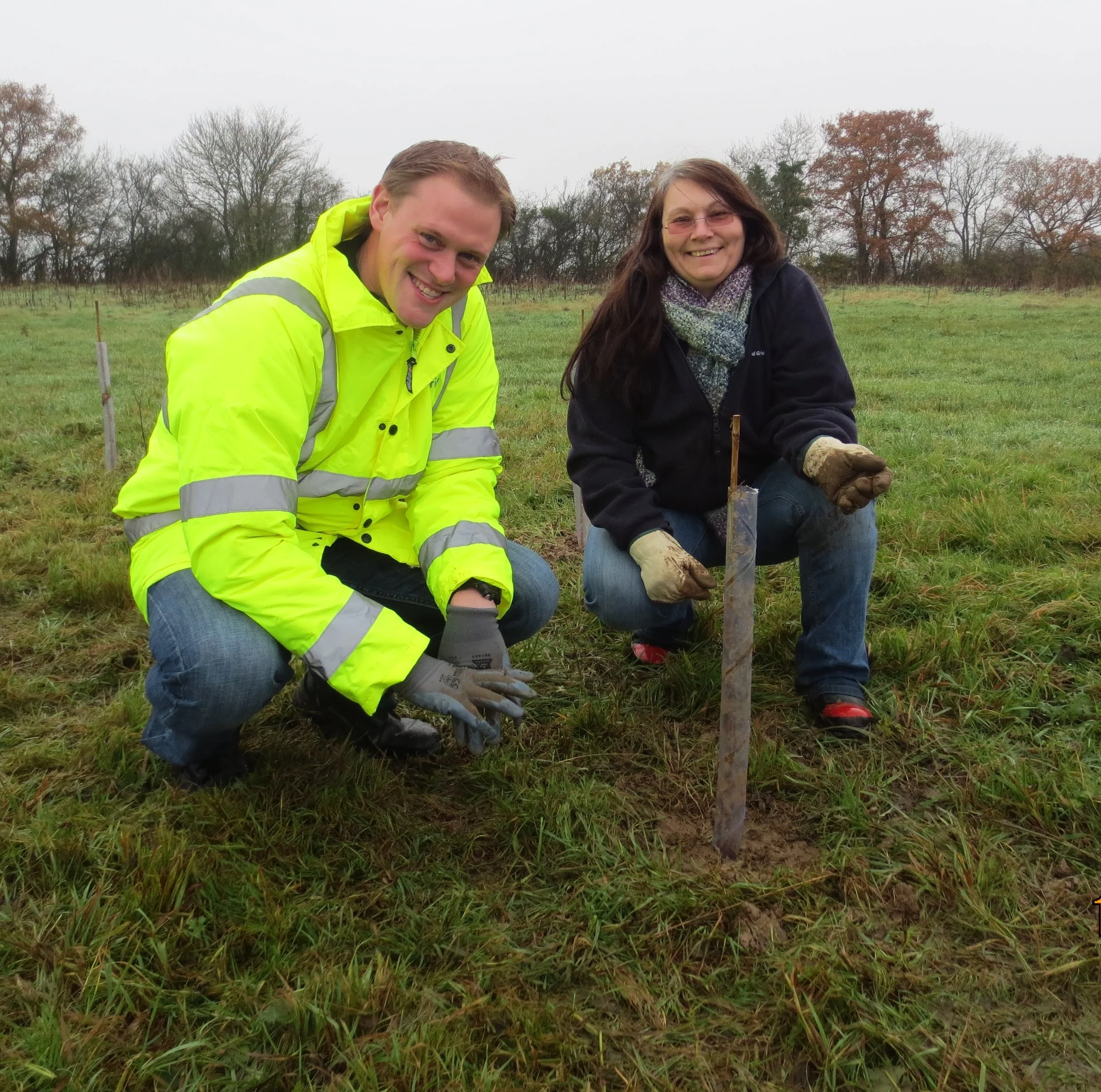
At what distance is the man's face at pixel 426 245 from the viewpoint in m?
2.06

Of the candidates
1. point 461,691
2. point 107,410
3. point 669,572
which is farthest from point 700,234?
point 107,410

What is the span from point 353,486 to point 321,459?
0.37 ft

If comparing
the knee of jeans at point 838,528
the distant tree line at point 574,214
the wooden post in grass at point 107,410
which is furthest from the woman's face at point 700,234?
the distant tree line at point 574,214

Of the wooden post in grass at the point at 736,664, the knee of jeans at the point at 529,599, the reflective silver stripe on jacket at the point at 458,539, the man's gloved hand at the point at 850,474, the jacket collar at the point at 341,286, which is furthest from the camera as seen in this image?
the knee of jeans at the point at 529,599

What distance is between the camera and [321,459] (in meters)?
2.26

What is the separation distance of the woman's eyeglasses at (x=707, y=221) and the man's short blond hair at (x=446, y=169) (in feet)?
2.18

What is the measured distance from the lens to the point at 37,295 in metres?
25.5

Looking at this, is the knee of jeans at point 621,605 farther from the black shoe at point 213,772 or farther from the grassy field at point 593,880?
the black shoe at point 213,772

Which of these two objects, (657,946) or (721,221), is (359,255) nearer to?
(721,221)

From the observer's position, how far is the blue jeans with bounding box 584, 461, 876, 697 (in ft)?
8.48

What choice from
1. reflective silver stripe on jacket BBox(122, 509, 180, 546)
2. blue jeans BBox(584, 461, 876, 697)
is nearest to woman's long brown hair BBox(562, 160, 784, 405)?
blue jeans BBox(584, 461, 876, 697)

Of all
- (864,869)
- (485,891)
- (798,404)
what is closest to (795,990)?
(864,869)

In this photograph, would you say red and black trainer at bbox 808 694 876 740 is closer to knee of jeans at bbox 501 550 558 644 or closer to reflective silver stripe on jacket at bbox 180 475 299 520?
knee of jeans at bbox 501 550 558 644

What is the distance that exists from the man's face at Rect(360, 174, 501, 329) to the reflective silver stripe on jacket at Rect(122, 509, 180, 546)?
778 mm
